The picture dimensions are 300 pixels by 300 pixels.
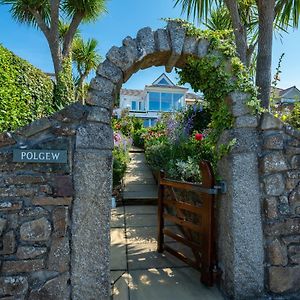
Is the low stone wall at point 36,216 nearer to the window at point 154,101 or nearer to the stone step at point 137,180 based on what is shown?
the stone step at point 137,180

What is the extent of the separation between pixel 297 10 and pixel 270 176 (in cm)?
383

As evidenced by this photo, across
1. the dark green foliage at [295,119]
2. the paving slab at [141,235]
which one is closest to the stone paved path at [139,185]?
the paving slab at [141,235]

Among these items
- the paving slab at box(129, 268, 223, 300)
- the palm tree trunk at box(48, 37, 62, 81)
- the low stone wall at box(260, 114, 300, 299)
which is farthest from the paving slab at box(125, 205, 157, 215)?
the palm tree trunk at box(48, 37, 62, 81)

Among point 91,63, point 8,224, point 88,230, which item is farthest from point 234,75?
point 91,63

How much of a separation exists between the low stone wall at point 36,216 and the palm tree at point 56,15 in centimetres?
544

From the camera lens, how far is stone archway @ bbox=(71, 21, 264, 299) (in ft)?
7.79

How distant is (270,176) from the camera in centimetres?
263

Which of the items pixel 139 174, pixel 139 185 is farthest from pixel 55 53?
pixel 139 185

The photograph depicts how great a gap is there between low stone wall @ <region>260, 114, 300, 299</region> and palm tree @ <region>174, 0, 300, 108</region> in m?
1.50

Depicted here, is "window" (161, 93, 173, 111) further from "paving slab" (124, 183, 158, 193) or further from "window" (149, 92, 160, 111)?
"paving slab" (124, 183, 158, 193)

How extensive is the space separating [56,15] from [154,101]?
588 inches

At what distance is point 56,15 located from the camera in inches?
282

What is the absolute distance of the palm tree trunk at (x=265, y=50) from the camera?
4129mm

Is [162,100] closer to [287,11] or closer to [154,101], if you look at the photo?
[154,101]
